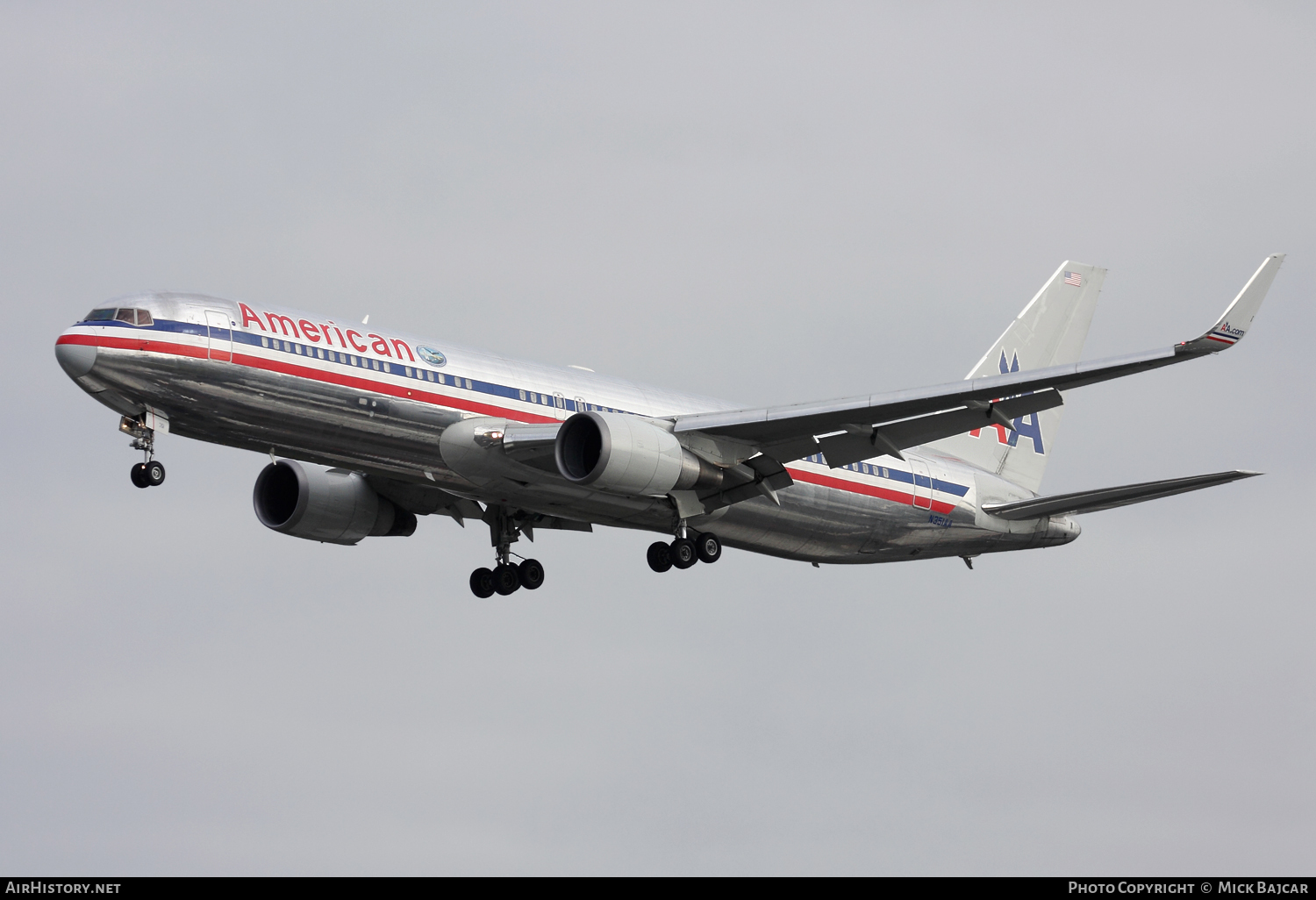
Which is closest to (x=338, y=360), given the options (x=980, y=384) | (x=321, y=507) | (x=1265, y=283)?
(x=321, y=507)

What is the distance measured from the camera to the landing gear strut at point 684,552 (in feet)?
129

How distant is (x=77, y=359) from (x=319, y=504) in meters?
Answer: 9.89

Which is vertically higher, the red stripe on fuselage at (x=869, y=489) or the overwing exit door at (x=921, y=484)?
the overwing exit door at (x=921, y=484)

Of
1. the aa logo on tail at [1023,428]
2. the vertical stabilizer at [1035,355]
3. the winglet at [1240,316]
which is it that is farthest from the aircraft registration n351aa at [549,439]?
the aa logo on tail at [1023,428]

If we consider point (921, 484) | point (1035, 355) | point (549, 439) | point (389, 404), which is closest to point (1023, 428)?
point (1035, 355)

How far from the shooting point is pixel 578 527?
43.1m

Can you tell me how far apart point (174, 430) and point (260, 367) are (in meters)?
2.44

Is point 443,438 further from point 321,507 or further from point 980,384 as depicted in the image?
point 980,384

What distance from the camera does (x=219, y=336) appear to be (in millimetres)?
33562

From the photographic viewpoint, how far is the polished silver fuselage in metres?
33.2

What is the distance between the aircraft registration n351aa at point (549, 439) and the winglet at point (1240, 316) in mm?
37

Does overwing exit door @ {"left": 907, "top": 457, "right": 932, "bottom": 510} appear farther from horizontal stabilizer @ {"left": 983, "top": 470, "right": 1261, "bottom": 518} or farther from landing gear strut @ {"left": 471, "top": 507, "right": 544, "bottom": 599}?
landing gear strut @ {"left": 471, "top": 507, "right": 544, "bottom": 599}

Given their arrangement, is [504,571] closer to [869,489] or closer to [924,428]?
[869,489]

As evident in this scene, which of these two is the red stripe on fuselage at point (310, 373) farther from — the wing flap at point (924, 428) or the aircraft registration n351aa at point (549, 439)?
the wing flap at point (924, 428)
